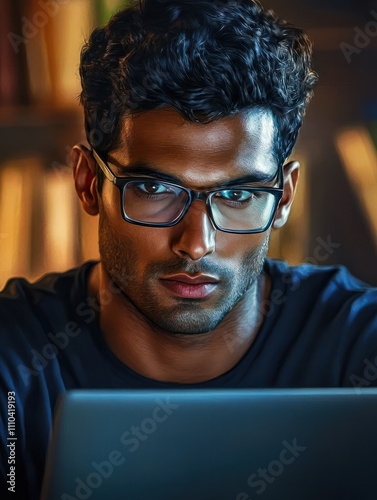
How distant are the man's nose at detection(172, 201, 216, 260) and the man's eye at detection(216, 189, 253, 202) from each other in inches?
1.6

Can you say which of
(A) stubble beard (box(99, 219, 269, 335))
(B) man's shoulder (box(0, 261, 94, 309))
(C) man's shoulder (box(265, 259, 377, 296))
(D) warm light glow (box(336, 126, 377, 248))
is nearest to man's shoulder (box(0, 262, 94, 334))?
(B) man's shoulder (box(0, 261, 94, 309))

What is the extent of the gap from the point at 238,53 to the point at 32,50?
0.46 m

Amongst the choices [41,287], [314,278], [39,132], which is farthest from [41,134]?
[314,278]

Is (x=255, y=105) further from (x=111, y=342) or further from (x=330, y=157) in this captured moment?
(x=111, y=342)

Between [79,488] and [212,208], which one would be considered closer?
[79,488]

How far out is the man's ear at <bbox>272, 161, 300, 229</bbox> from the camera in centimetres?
154

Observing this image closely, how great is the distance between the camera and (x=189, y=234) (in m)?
1.32

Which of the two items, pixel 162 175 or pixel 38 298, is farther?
pixel 38 298

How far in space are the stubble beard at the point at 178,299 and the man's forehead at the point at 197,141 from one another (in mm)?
145

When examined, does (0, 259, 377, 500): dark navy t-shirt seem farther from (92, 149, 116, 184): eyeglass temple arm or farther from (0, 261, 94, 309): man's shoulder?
(92, 149, 116, 184): eyeglass temple arm

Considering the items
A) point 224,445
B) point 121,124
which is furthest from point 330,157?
point 224,445

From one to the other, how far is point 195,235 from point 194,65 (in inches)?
10.3

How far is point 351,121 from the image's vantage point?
1.66m

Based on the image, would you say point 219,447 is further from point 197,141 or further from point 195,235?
point 197,141
